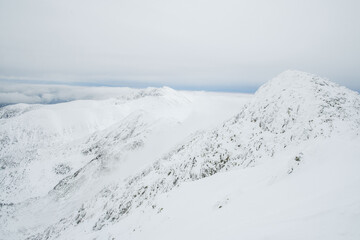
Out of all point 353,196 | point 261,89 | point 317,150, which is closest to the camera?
point 353,196

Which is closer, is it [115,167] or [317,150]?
[317,150]

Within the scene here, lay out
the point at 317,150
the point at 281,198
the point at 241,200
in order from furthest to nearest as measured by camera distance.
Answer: the point at 317,150
the point at 241,200
the point at 281,198

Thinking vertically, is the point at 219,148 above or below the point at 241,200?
below

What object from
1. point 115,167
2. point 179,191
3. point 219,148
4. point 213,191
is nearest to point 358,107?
point 219,148

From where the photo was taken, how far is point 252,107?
34281 mm

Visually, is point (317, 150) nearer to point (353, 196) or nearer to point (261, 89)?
point (353, 196)

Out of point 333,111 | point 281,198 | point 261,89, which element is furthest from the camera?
point 261,89

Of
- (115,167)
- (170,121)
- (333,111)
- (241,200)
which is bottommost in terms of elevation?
(115,167)

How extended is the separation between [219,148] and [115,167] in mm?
60236

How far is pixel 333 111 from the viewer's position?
24.8m

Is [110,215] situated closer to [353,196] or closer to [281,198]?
[281,198]

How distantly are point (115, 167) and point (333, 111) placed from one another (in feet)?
239

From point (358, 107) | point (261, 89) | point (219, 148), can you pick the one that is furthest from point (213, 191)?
point (261, 89)

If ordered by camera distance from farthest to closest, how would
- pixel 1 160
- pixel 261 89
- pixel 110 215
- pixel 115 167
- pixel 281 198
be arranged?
pixel 1 160
pixel 115 167
pixel 261 89
pixel 110 215
pixel 281 198
